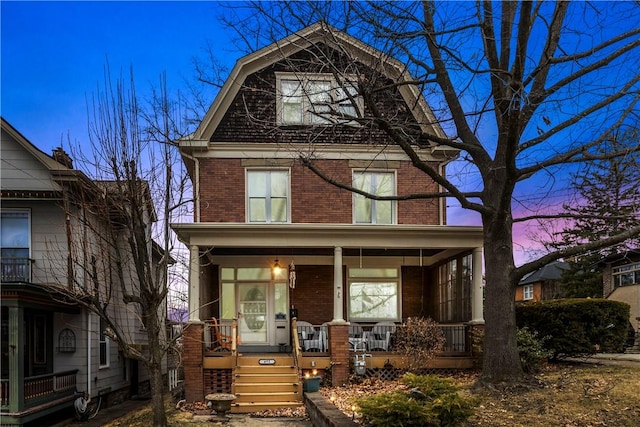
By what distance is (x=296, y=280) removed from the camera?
52.4 feet

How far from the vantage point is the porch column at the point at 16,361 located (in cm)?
1145

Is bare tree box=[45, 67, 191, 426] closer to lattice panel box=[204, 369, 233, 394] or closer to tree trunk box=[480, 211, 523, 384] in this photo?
lattice panel box=[204, 369, 233, 394]

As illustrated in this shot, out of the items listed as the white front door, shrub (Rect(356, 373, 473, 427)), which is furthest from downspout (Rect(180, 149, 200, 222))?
shrub (Rect(356, 373, 473, 427))

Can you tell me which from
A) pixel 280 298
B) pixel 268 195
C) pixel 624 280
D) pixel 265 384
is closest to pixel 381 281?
pixel 280 298

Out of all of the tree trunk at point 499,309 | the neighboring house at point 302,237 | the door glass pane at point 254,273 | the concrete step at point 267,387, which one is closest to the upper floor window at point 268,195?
the neighboring house at point 302,237

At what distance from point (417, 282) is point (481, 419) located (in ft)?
31.6

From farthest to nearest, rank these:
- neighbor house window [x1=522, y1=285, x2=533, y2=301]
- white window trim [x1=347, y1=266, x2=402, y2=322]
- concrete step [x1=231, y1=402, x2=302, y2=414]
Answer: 1. neighbor house window [x1=522, y1=285, x2=533, y2=301]
2. white window trim [x1=347, y1=266, x2=402, y2=322]
3. concrete step [x1=231, y1=402, x2=302, y2=414]

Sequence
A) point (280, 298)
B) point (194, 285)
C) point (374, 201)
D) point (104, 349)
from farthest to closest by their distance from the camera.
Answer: point (104, 349)
point (280, 298)
point (374, 201)
point (194, 285)

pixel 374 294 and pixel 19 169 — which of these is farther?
pixel 374 294

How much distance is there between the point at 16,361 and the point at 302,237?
7254 millimetres

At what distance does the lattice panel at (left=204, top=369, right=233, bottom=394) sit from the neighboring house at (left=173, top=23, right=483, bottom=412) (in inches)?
1.0

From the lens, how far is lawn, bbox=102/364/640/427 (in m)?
7.02

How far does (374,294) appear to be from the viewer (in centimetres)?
1644

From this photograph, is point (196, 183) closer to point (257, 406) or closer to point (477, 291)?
point (257, 406)
